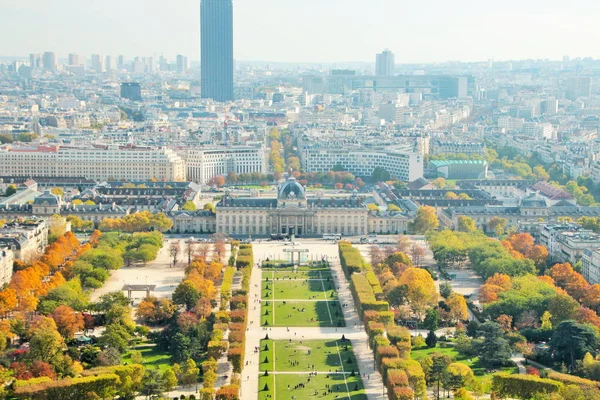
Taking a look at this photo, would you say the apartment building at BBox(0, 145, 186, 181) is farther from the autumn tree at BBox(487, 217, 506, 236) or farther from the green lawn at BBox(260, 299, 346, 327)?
the green lawn at BBox(260, 299, 346, 327)

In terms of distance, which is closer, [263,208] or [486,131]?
[263,208]

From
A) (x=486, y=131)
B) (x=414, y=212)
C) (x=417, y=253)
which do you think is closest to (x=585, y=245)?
(x=417, y=253)

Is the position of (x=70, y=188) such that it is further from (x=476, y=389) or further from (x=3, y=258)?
(x=476, y=389)

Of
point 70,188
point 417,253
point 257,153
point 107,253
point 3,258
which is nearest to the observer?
point 3,258

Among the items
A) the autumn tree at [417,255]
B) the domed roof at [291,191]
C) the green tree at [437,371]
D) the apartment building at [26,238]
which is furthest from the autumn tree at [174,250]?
the green tree at [437,371]

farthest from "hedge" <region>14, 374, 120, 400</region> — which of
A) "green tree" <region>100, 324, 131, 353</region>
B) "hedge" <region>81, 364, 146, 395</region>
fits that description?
"green tree" <region>100, 324, 131, 353</region>

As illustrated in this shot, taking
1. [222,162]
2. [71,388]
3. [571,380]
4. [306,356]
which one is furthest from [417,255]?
[222,162]
